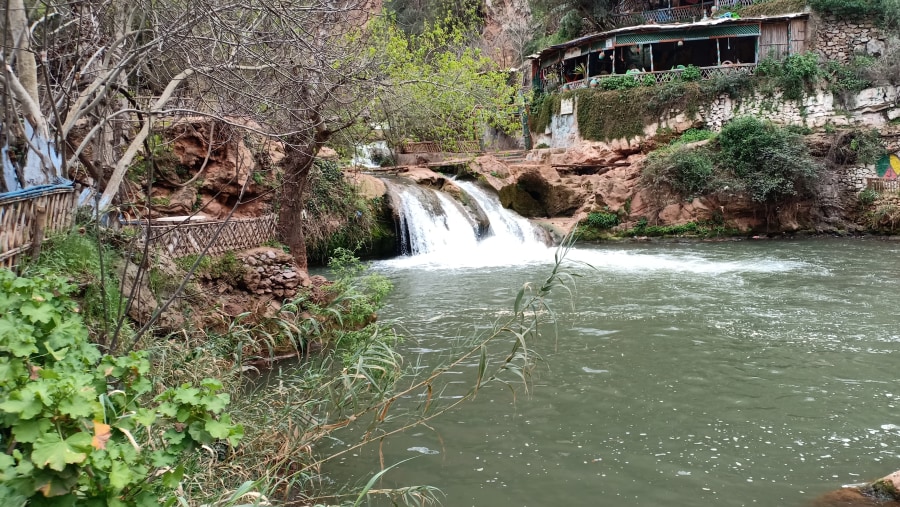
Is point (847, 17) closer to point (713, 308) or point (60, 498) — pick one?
point (713, 308)

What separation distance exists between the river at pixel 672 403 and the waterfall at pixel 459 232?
549 centimetres

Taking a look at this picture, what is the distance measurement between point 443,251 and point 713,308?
9187mm

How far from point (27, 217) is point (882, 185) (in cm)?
2330

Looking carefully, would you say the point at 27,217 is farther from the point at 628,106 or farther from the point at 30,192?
the point at 628,106

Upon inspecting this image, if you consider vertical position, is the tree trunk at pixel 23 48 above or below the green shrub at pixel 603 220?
above

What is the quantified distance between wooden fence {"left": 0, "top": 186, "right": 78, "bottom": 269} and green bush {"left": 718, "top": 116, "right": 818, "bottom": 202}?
64.6 ft

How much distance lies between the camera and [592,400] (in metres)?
6.20

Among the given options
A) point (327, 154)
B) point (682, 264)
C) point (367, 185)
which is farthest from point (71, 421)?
point (367, 185)

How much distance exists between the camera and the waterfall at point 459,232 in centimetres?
1767

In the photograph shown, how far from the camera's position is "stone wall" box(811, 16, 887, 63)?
967 inches

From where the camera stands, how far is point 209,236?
9.39m

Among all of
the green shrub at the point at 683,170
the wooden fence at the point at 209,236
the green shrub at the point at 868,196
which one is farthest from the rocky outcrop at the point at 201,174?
the green shrub at the point at 868,196

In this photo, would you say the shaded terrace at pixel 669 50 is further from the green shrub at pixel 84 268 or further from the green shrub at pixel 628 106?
the green shrub at pixel 84 268

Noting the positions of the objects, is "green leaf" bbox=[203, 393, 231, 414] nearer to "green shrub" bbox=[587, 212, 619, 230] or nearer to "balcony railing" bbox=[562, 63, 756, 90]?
"green shrub" bbox=[587, 212, 619, 230]
